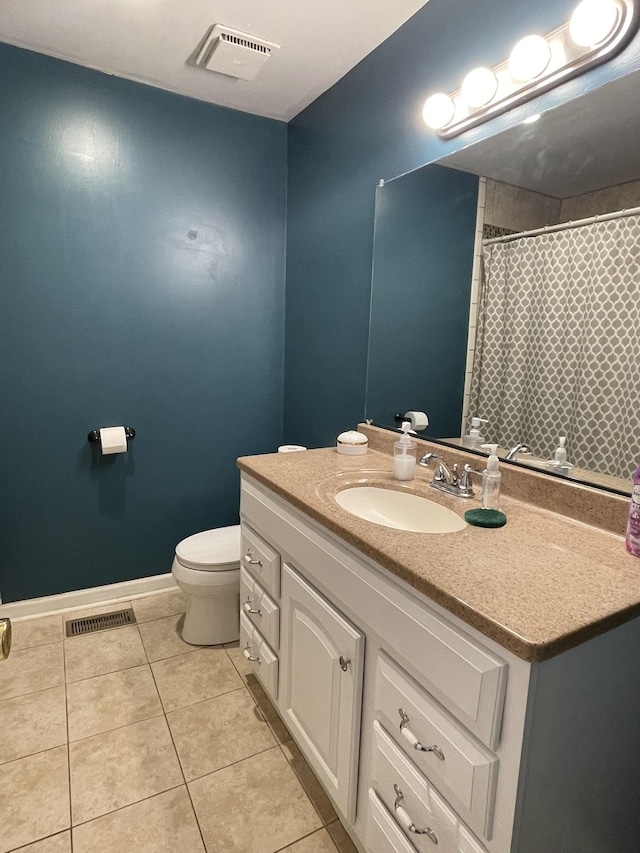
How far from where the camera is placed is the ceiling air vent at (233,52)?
5.69ft

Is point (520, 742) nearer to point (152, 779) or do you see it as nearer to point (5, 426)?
point (152, 779)

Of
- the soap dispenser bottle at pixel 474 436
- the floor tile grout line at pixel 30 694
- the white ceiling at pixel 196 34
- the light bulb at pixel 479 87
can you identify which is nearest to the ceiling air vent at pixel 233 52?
the white ceiling at pixel 196 34

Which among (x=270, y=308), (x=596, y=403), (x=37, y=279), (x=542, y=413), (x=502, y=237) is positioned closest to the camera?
(x=596, y=403)

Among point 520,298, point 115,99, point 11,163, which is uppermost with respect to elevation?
point 115,99

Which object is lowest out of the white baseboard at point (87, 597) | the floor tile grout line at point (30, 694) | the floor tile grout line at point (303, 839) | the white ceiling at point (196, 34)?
the floor tile grout line at point (303, 839)

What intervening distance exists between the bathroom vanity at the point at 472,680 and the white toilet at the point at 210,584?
2.23 ft

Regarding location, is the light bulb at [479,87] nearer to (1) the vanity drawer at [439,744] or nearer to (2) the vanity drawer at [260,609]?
(1) the vanity drawer at [439,744]

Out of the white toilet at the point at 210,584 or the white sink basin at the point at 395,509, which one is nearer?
the white sink basin at the point at 395,509

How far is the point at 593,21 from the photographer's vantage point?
1065mm

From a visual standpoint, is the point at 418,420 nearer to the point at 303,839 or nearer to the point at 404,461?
the point at 404,461

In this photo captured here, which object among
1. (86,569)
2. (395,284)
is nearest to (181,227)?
(395,284)

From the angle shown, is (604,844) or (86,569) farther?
(86,569)

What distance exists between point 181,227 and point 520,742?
7.55 feet

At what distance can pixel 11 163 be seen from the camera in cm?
192
